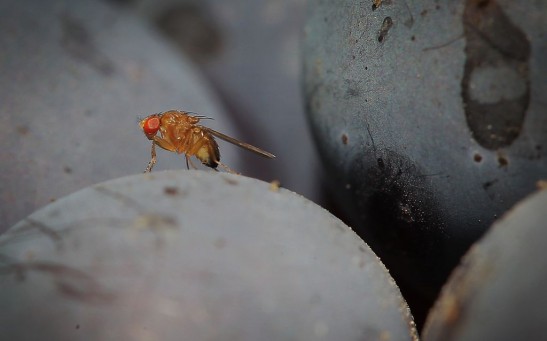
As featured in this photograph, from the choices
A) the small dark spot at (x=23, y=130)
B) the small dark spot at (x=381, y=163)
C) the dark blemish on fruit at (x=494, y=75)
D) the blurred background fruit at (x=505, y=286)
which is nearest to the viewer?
the blurred background fruit at (x=505, y=286)

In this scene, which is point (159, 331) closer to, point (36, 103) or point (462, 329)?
point (462, 329)

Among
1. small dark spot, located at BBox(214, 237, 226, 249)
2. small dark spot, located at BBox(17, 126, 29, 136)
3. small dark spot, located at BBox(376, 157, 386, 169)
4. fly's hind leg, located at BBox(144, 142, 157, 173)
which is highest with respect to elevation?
small dark spot, located at BBox(376, 157, 386, 169)

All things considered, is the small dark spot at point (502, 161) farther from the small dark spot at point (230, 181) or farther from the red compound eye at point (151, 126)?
the red compound eye at point (151, 126)

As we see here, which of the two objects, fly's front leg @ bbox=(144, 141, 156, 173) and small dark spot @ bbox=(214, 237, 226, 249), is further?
fly's front leg @ bbox=(144, 141, 156, 173)

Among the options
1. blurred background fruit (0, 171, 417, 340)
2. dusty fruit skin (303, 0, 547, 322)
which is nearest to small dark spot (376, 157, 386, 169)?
dusty fruit skin (303, 0, 547, 322)

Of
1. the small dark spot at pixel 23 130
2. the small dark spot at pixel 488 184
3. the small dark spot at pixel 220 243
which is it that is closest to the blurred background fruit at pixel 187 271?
the small dark spot at pixel 220 243

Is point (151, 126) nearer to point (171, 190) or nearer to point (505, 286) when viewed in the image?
point (171, 190)

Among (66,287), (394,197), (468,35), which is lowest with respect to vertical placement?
(66,287)

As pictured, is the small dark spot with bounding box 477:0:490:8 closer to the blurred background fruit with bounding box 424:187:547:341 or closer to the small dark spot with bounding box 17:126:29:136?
the blurred background fruit with bounding box 424:187:547:341

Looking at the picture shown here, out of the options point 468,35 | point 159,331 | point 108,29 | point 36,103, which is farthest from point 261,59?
point 159,331
